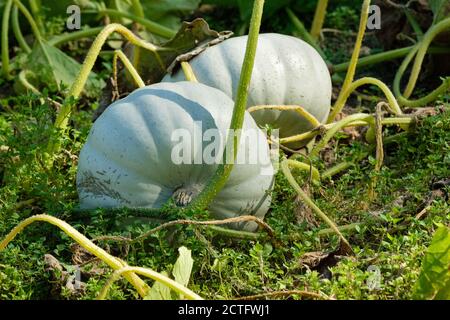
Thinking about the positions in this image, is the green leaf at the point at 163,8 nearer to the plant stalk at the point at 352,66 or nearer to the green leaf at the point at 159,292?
the plant stalk at the point at 352,66

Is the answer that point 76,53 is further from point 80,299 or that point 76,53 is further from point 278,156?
point 80,299

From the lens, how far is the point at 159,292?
8.29 ft

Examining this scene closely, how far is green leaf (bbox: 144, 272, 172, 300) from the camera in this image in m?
2.52

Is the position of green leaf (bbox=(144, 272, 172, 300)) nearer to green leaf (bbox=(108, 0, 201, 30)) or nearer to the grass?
the grass

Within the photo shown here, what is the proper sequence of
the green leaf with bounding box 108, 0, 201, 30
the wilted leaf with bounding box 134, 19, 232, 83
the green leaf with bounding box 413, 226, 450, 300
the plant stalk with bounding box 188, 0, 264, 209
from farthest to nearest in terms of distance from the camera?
the green leaf with bounding box 108, 0, 201, 30 → the wilted leaf with bounding box 134, 19, 232, 83 → the plant stalk with bounding box 188, 0, 264, 209 → the green leaf with bounding box 413, 226, 450, 300

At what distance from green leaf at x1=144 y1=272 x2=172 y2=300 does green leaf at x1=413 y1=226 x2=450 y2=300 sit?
2.09 ft

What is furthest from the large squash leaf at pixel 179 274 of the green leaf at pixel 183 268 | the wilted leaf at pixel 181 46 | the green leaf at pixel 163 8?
the green leaf at pixel 163 8

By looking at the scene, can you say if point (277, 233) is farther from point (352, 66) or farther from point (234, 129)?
point (352, 66)

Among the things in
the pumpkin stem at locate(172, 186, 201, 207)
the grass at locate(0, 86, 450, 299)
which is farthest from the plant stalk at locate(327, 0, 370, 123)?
the pumpkin stem at locate(172, 186, 201, 207)

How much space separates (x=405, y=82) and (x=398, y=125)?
0.81 m

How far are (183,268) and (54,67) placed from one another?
6.16ft

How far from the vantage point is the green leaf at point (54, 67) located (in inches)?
167

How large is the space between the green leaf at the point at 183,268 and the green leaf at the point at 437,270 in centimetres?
60
